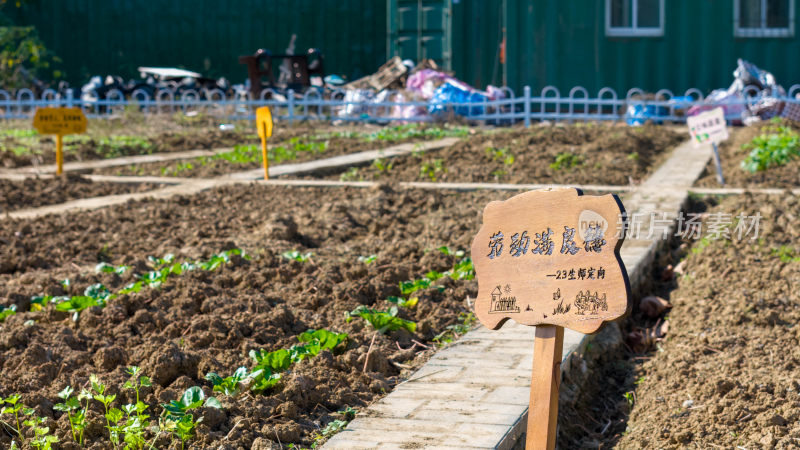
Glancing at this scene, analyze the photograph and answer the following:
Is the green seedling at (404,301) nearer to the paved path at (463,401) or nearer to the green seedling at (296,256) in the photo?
the paved path at (463,401)

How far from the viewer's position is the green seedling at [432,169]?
335 inches

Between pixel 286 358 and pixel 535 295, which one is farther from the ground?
pixel 535 295

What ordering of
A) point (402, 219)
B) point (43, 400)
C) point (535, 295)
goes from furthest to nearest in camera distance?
point (402, 219) → point (43, 400) → point (535, 295)

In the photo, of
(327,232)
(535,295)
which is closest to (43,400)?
(535,295)

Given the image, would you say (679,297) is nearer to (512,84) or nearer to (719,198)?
(719,198)

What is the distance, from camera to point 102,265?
5.01m

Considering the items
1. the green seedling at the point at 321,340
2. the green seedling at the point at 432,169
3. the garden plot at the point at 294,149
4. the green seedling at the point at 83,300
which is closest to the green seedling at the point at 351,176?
the green seedling at the point at 432,169

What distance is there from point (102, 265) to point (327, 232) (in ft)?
4.98

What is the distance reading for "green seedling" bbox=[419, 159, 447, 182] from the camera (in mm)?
8507

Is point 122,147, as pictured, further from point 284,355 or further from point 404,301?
point 284,355

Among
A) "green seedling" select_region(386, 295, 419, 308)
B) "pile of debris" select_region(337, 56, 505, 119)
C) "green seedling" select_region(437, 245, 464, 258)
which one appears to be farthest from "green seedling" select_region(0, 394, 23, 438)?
"pile of debris" select_region(337, 56, 505, 119)

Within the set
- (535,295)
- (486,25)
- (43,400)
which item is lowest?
(43,400)

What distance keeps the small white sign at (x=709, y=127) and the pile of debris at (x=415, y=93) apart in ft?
21.1

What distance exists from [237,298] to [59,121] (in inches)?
209
